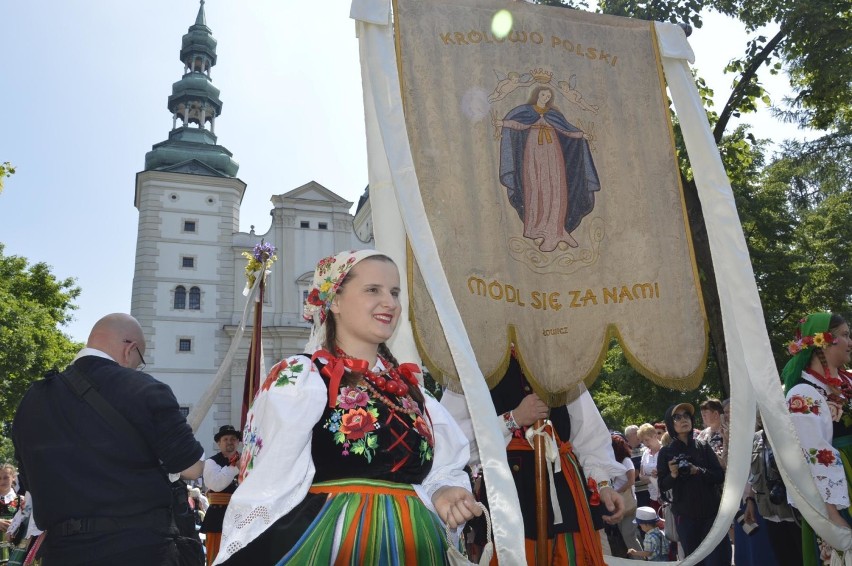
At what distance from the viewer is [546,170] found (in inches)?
176

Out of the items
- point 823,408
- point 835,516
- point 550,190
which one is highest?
point 550,190

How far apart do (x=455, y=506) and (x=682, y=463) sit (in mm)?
5060

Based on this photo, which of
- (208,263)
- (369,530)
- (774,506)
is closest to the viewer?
(369,530)

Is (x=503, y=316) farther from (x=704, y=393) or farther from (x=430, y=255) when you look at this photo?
(x=704, y=393)

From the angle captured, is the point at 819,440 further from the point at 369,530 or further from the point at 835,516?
the point at 369,530

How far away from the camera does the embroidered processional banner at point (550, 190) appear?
4.10 m

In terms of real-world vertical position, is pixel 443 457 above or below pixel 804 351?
below

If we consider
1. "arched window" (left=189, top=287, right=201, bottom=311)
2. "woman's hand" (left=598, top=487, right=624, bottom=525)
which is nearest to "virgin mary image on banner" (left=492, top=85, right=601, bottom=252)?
"woman's hand" (left=598, top=487, right=624, bottom=525)

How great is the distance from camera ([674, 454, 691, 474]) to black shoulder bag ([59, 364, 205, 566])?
4480mm

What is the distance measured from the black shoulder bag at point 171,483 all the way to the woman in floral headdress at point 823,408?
3359 millimetres

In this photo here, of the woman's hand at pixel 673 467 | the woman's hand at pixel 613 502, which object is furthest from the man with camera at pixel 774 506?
the woman's hand at pixel 613 502

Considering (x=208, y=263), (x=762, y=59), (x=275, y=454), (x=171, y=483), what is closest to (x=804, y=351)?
(x=275, y=454)

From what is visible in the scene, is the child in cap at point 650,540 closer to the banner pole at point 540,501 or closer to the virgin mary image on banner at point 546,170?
the banner pole at point 540,501

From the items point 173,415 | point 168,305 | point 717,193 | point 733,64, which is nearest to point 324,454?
point 173,415
